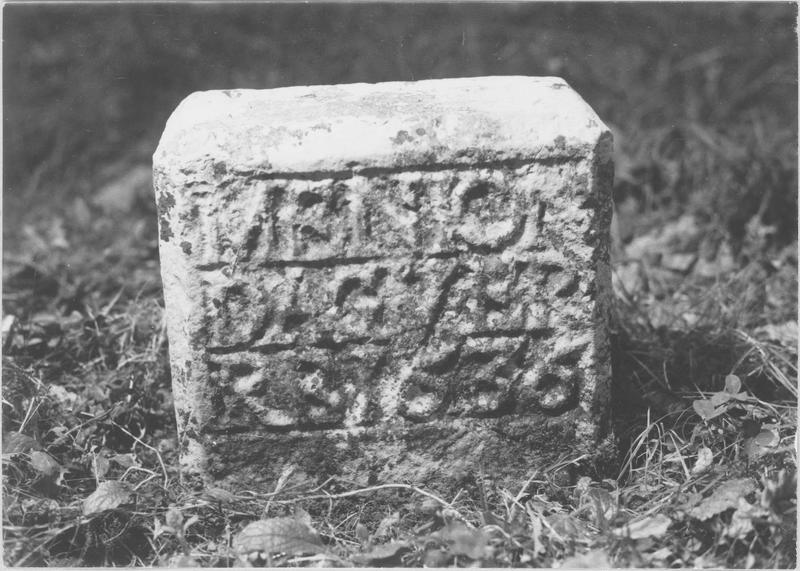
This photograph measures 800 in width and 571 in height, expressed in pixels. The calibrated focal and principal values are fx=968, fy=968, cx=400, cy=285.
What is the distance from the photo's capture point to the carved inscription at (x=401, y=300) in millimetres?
1930

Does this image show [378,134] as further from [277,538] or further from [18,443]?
[18,443]

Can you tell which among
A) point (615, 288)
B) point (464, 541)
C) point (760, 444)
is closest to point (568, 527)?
point (464, 541)

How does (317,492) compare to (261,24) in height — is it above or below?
below

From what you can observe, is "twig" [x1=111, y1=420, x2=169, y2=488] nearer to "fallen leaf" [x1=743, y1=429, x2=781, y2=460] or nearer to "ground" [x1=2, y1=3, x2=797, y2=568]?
"ground" [x1=2, y1=3, x2=797, y2=568]

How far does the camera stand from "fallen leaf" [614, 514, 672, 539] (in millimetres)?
1878

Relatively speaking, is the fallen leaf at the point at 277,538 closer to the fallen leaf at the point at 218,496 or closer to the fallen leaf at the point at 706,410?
the fallen leaf at the point at 218,496

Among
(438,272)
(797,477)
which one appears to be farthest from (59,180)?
(797,477)

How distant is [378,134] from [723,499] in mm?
971

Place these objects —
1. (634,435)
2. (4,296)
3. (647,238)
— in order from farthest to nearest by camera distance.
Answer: (647,238) → (4,296) → (634,435)

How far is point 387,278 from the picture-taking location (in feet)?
6.48

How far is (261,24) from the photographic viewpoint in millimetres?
4965

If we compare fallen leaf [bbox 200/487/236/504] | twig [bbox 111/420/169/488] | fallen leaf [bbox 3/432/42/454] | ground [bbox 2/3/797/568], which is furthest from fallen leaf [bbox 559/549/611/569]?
fallen leaf [bbox 3/432/42/454]

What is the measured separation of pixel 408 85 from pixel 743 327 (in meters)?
1.31

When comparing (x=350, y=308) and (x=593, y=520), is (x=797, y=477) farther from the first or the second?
(x=350, y=308)
